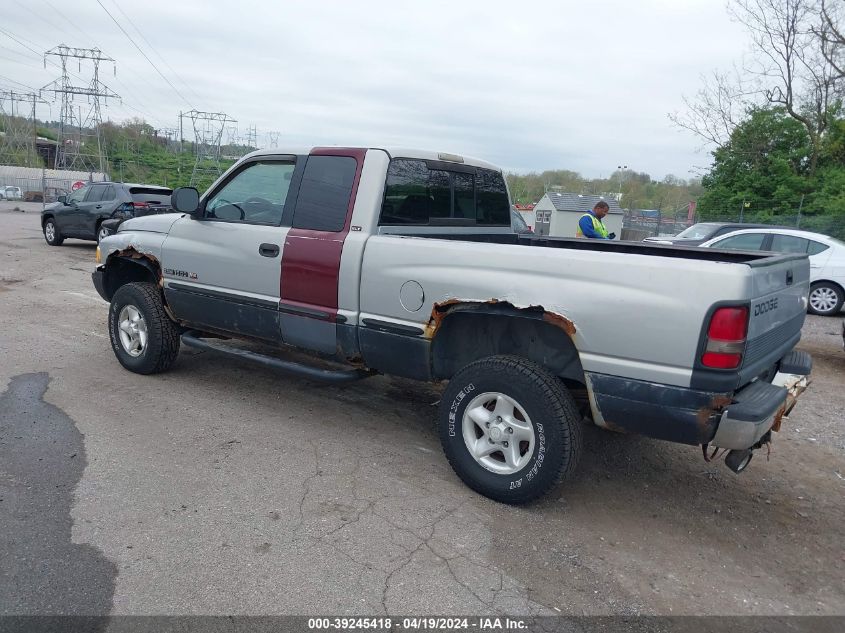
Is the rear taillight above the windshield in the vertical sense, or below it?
below

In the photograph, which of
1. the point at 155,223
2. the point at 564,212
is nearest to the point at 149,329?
the point at 155,223

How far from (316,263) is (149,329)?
6.53 feet

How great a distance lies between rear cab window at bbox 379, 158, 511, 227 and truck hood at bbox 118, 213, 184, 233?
213 cm

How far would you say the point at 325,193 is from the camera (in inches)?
173

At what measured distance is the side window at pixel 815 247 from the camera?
1105 centimetres

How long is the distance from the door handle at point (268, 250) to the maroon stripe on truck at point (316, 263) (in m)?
0.09

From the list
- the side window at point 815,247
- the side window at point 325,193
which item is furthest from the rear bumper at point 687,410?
the side window at point 815,247

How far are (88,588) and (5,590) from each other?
0.34 metres

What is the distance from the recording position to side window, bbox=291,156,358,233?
4285 mm

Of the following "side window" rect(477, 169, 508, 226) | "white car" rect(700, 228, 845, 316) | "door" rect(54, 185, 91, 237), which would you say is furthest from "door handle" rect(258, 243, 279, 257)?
"door" rect(54, 185, 91, 237)

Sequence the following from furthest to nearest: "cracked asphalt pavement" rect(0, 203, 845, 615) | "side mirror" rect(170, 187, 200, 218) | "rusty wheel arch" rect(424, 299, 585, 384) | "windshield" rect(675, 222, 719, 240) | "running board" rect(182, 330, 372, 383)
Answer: "windshield" rect(675, 222, 719, 240) < "side mirror" rect(170, 187, 200, 218) < "running board" rect(182, 330, 372, 383) < "rusty wheel arch" rect(424, 299, 585, 384) < "cracked asphalt pavement" rect(0, 203, 845, 615)

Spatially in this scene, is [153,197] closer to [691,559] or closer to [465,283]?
[465,283]

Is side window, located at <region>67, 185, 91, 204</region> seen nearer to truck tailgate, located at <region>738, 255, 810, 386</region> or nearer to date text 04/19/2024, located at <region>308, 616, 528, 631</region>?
date text 04/19/2024, located at <region>308, 616, 528, 631</region>

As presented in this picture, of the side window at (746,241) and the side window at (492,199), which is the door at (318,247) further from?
the side window at (746,241)
